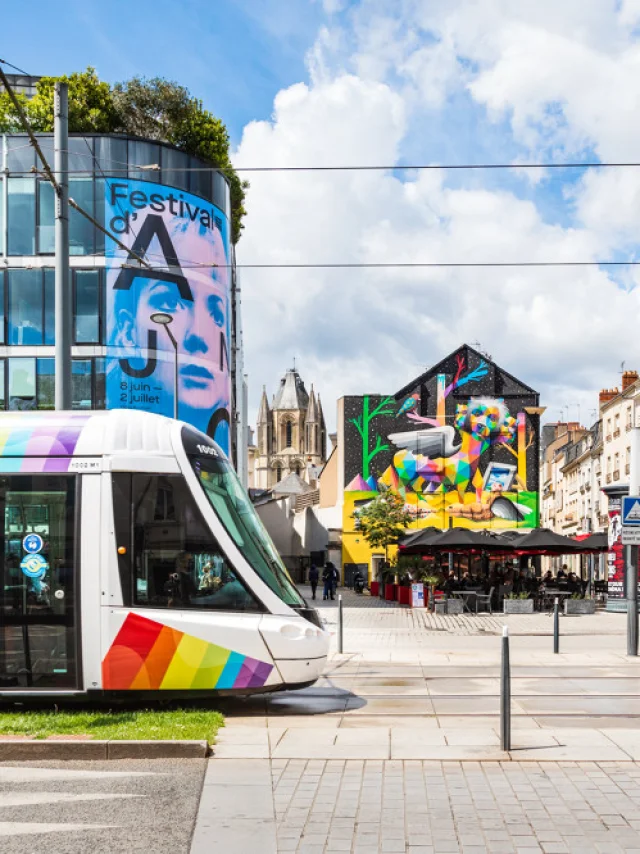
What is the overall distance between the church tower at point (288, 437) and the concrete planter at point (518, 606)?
136 m

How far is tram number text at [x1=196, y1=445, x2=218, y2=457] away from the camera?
1172 cm

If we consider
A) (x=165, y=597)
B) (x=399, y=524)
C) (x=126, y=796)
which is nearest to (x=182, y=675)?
(x=165, y=597)

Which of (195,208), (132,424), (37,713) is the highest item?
(195,208)

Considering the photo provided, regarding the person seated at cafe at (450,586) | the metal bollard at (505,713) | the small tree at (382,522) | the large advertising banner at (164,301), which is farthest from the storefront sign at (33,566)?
the small tree at (382,522)

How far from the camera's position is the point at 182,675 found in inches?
436

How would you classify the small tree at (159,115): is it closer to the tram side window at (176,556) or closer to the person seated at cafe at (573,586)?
the person seated at cafe at (573,586)

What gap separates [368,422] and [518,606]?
32412 mm

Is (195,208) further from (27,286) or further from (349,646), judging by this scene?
(349,646)

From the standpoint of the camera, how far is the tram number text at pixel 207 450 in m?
11.7

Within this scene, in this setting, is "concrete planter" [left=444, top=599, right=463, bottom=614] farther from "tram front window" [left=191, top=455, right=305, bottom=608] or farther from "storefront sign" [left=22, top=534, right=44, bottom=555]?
"storefront sign" [left=22, top=534, right=44, bottom=555]

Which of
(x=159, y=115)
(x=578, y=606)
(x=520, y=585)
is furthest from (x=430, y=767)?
(x=159, y=115)

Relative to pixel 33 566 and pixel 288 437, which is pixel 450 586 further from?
pixel 288 437

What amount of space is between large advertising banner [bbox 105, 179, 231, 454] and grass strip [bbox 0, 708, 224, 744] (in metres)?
28.4

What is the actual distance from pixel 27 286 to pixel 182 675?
30013 millimetres
